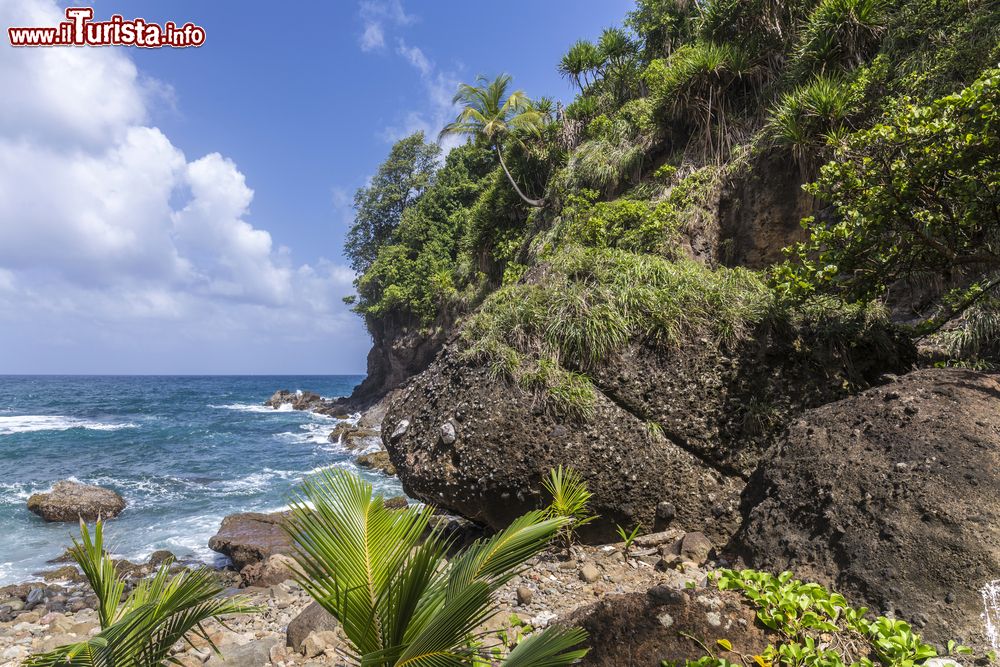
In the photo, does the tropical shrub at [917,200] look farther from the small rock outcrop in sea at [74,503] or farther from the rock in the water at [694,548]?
the small rock outcrop in sea at [74,503]

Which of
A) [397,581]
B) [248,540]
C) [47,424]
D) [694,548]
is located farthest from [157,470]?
[397,581]

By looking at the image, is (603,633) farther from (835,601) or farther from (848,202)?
(848,202)

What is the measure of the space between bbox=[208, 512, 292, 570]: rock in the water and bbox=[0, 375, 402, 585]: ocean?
1.32ft

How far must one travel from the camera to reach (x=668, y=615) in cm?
263

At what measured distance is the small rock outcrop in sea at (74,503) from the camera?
11047mm

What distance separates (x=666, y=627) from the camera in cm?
258

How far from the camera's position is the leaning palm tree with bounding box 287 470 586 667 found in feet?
5.53

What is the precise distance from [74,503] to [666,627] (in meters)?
14.3

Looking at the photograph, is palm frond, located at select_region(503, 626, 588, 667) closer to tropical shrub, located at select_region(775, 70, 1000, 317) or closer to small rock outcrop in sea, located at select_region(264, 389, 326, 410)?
tropical shrub, located at select_region(775, 70, 1000, 317)

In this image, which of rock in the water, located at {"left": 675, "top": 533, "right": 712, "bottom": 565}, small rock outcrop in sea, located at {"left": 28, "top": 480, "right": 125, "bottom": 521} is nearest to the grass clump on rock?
rock in the water, located at {"left": 675, "top": 533, "right": 712, "bottom": 565}

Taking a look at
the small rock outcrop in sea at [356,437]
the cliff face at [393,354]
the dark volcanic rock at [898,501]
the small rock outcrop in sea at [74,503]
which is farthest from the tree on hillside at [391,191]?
the dark volcanic rock at [898,501]

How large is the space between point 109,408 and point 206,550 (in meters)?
35.9

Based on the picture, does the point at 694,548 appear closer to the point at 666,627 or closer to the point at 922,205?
the point at 666,627

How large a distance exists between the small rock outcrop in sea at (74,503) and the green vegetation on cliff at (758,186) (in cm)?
1135
